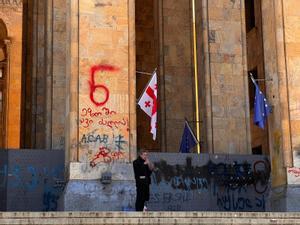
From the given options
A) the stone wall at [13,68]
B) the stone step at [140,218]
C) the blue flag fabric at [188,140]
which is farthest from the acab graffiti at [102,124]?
the stone wall at [13,68]

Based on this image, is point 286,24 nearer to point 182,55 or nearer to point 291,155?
point 291,155

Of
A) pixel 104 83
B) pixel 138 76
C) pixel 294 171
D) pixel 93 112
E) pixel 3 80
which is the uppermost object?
pixel 3 80

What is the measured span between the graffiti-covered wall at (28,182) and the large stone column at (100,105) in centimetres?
147

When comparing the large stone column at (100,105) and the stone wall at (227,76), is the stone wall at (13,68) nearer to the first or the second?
the stone wall at (227,76)

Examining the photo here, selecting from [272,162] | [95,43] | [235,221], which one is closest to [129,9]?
[95,43]

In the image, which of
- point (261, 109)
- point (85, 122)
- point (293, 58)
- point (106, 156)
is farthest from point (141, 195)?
point (293, 58)

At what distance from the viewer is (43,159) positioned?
60.1 feet

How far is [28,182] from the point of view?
18.1 metres

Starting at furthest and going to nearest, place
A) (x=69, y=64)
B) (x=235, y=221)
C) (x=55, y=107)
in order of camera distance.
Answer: (x=55, y=107), (x=69, y=64), (x=235, y=221)

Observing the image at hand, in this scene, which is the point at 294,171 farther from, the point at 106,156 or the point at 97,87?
the point at 97,87

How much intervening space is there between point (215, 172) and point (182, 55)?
686 centimetres

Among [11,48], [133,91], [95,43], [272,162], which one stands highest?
[11,48]

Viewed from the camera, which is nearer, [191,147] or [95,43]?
[95,43]

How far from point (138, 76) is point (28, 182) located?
12525 millimetres
